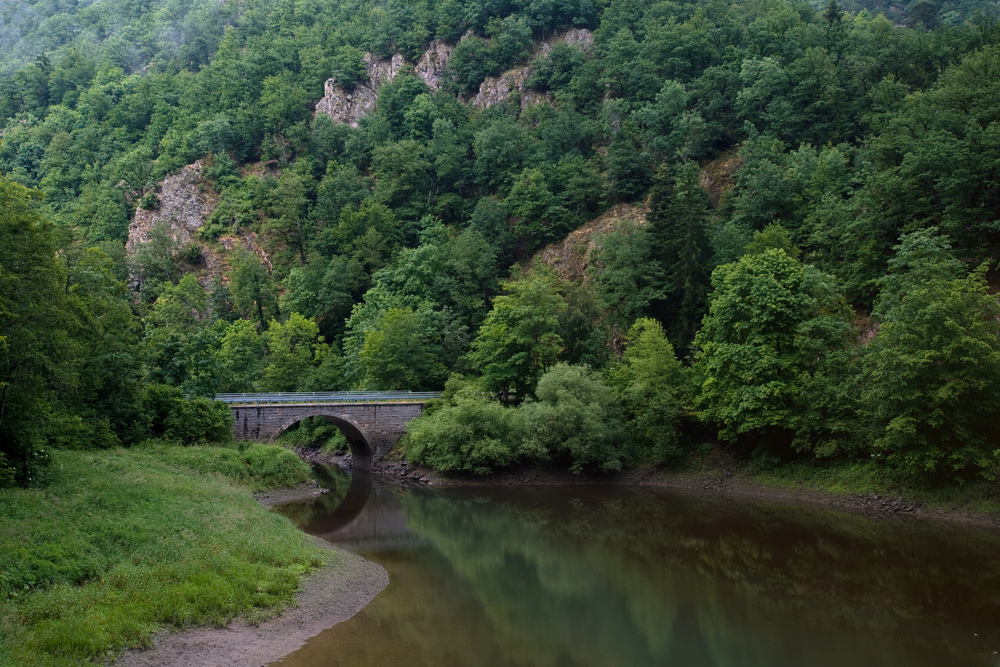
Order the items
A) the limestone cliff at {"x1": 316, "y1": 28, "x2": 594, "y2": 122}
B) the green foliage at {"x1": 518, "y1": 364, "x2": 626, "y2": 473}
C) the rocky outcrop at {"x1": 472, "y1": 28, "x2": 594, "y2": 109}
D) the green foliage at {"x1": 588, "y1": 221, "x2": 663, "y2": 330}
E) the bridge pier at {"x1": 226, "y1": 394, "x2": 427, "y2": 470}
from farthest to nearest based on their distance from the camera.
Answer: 1. the limestone cliff at {"x1": 316, "y1": 28, "x2": 594, "y2": 122}
2. the rocky outcrop at {"x1": 472, "y1": 28, "x2": 594, "y2": 109}
3. the green foliage at {"x1": 588, "y1": 221, "x2": 663, "y2": 330}
4. the bridge pier at {"x1": 226, "y1": 394, "x2": 427, "y2": 470}
5. the green foliage at {"x1": 518, "y1": 364, "x2": 626, "y2": 473}

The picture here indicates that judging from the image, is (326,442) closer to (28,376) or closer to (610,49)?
(28,376)

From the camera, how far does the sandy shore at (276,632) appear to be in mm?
16344

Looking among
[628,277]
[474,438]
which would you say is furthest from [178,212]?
[628,277]

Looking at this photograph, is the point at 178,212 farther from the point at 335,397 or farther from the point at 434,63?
the point at 335,397

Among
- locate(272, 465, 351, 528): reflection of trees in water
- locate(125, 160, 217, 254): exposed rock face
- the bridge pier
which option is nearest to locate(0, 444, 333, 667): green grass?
locate(272, 465, 351, 528): reflection of trees in water

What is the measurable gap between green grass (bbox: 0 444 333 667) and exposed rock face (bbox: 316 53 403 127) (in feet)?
286

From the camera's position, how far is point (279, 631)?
19047 millimetres

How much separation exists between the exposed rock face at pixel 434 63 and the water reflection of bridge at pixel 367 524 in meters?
77.3

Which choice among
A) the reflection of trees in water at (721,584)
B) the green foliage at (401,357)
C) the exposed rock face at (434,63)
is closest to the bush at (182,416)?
the reflection of trees in water at (721,584)

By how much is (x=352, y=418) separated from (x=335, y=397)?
214cm

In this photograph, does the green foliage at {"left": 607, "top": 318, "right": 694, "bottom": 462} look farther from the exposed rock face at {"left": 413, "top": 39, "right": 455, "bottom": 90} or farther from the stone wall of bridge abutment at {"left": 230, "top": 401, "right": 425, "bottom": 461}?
the exposed rock face at {"left": 413, "top": 39, "right": 455, "bottom": 90}

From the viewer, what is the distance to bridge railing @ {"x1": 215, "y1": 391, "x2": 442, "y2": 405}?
2077 inches

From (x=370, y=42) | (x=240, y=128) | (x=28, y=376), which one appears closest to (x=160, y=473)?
(x=28, y=376)

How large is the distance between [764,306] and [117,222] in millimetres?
88322
